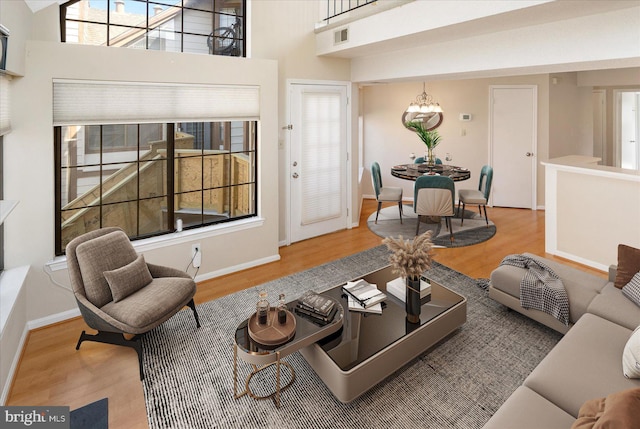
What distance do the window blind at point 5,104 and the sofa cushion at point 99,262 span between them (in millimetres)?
953

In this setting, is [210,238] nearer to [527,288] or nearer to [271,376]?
[271,376]

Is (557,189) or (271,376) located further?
(557,189)

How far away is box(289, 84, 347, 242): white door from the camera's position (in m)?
5.18

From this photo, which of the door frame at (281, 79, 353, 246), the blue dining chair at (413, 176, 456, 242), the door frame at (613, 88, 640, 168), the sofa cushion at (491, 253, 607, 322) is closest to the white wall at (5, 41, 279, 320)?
the door frame at (281, 79, 353, 246)

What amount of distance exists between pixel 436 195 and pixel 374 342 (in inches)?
127

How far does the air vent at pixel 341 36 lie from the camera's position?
4578mm

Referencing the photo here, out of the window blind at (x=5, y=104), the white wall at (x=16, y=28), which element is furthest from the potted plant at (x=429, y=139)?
the window blind at (x=5, y=104)

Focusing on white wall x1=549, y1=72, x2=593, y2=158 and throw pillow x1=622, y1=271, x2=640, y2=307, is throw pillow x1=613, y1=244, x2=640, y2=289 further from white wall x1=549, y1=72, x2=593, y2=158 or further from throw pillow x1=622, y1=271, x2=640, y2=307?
white wall x1=549, y1=72, x2=593, y2=158

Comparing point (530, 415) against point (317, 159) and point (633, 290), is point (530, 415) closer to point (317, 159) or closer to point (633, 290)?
point (633, 290)

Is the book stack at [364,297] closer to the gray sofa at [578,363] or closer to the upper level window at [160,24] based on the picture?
the gray sofa at [578,363]

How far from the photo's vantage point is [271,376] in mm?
2535

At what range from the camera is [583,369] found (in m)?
1.97

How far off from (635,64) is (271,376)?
398 centimetres

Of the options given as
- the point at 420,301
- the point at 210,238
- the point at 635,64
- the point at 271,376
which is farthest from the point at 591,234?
the point at 210,238
